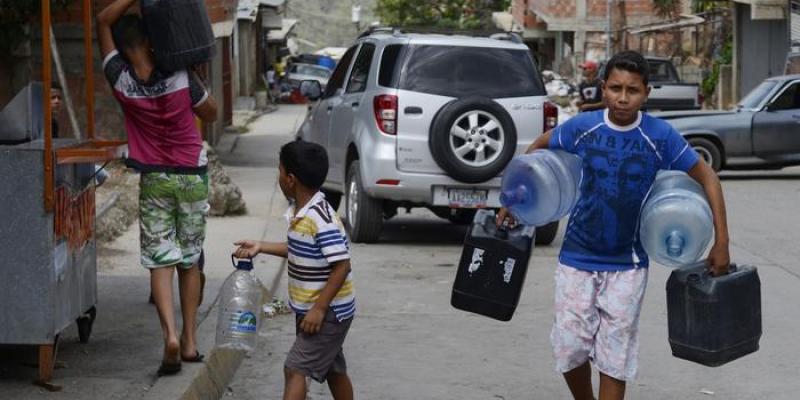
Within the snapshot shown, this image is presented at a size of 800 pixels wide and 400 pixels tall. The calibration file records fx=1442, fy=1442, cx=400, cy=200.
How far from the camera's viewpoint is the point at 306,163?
5984mm

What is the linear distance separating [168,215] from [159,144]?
36cm

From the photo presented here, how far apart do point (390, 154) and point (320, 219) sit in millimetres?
7099

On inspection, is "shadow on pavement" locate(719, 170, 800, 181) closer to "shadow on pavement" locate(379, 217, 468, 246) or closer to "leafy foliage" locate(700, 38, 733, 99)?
"shadow on pavement" locate(379, 217, 468, 246)

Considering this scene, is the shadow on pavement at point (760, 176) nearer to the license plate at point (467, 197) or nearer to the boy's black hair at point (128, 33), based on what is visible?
the license plate at point (467, 197)

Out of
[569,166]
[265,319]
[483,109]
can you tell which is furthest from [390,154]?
[569,166]

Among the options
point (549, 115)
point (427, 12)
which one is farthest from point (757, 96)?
point (427, 12)

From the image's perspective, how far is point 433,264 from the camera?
40.8 feet

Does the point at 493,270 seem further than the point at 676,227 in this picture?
Yes

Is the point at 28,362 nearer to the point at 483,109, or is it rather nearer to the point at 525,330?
the point at 525,330

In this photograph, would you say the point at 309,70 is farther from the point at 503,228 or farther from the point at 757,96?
the point at 503,228

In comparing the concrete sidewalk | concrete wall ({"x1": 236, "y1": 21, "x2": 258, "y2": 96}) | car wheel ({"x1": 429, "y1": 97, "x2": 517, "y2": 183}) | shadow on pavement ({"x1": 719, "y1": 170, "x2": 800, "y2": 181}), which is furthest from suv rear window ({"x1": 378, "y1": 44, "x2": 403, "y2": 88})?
concrete wall ({"x1": 236, "y1": 21, "x2": 258, "y2": 96})

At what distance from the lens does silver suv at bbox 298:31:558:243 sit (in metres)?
12.7

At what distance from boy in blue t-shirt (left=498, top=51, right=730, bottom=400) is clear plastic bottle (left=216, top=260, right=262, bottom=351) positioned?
4.55ft

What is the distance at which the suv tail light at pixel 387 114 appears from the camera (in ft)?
42.4
